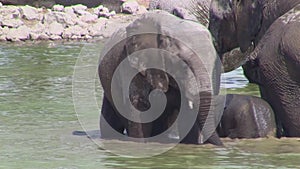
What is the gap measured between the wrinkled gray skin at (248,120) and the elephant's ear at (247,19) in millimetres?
811

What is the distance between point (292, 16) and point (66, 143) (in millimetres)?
2142

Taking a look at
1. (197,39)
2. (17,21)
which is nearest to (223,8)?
(197,39)

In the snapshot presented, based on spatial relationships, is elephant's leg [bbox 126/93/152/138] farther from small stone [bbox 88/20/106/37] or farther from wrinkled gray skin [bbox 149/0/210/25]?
small stone [bbox 88/20/106/37]

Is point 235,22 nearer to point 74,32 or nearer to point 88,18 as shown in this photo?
point 74,32

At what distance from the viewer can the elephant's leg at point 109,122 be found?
9227 millimetres

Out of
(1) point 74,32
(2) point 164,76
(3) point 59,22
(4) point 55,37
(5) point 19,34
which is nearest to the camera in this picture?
(2) point 164,76

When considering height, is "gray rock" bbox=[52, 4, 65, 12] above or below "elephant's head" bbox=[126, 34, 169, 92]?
below

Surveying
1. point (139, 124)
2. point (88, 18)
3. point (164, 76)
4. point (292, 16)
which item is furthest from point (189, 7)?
point (164, 76)

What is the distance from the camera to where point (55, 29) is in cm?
2077

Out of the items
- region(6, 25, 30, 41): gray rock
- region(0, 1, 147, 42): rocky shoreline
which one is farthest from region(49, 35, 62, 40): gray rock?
region(6, 25, 30, 41): gray rock

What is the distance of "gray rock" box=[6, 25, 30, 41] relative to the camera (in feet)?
65.0

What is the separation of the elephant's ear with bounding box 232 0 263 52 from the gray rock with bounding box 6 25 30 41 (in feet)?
34.4

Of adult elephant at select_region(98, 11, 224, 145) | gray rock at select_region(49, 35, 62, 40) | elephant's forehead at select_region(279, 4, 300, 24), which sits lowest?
gray rock at select_region(49, 35, 62, 40)

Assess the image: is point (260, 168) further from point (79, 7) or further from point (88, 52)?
point (79, 7)
